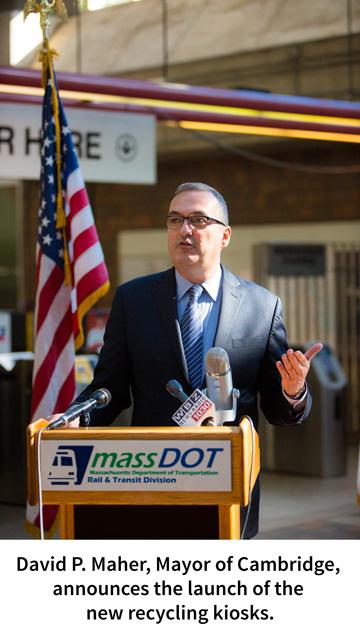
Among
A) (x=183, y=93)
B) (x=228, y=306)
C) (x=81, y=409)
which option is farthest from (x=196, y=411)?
(x=183, y=93)

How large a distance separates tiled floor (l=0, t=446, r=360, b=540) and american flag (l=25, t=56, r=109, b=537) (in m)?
1.84

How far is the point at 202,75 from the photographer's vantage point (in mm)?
10914

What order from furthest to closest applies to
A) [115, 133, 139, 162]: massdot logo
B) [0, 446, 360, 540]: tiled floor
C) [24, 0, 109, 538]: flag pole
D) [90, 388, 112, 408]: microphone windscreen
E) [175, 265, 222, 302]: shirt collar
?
[115, 133, 139, 162]: massdot logo
[0, 446, 360, 540]: tiled floor
[24, 0, 109, 538]: flag pole
[175, 265, 222, 302]: shirt collar
[90, 388, 112, 408]: microphone windscreen

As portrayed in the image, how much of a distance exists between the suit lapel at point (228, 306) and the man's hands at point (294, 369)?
337mm

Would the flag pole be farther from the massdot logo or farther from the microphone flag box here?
the massdot logo

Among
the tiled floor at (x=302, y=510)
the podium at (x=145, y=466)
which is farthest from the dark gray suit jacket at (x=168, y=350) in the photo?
the tiled floor at (x=302, y=510)

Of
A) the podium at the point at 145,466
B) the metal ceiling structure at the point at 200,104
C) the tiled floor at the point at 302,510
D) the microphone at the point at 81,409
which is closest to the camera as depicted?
the podium at the point at 145,466

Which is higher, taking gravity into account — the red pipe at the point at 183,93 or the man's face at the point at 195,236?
the red pipe at the point at 183,93

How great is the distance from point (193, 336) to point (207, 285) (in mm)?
187

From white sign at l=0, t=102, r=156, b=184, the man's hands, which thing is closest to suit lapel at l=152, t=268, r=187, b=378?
the man's hands

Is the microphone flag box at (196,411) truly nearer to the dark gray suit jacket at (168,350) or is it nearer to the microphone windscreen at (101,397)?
the microphone windscreen at (101,397)

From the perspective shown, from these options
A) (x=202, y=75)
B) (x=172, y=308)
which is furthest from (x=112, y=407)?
(x=202, y=75)

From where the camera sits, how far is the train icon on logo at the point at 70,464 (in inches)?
85.1

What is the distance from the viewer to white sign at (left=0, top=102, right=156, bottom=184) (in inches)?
249
